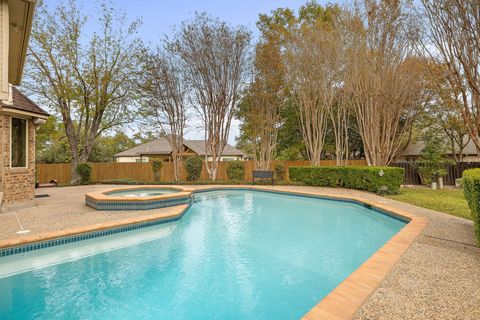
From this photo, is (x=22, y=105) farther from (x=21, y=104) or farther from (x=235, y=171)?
(x=235, y=171)

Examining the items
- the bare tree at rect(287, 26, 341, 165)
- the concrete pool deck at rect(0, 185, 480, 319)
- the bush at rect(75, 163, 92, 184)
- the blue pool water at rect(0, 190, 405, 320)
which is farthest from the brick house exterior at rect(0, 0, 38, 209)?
the bare tree at rect(287, 26, 341, 165)

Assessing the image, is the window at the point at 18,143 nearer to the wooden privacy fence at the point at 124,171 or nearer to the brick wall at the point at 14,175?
the brick wall at the point at 14,175

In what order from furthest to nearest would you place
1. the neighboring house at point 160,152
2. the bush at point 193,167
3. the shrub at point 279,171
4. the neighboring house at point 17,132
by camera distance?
the neighboring house at point 160,152, the shrub at point 279,171, the bush at point 193,167, the neighboring house at point 17,132

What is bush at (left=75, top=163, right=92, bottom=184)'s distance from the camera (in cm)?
Result: 1531

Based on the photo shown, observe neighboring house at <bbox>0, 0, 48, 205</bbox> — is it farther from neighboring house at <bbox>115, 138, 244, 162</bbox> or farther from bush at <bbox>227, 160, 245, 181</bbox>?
neighboring house at <bbox>115, 138, 244, 162</bbox>

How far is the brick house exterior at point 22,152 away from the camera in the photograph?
7.07m

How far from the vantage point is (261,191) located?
1305cm

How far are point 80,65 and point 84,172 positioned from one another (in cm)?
706

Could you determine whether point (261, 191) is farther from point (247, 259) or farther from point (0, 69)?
point (0, 69)

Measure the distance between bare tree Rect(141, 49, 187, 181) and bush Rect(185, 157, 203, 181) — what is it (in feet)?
3.56

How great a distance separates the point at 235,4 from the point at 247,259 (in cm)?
1205

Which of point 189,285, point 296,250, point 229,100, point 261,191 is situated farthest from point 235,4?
point 189,285

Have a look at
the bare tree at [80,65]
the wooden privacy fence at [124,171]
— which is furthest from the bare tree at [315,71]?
the bare tree at [80,65]

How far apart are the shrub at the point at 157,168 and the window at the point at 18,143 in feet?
30.6
